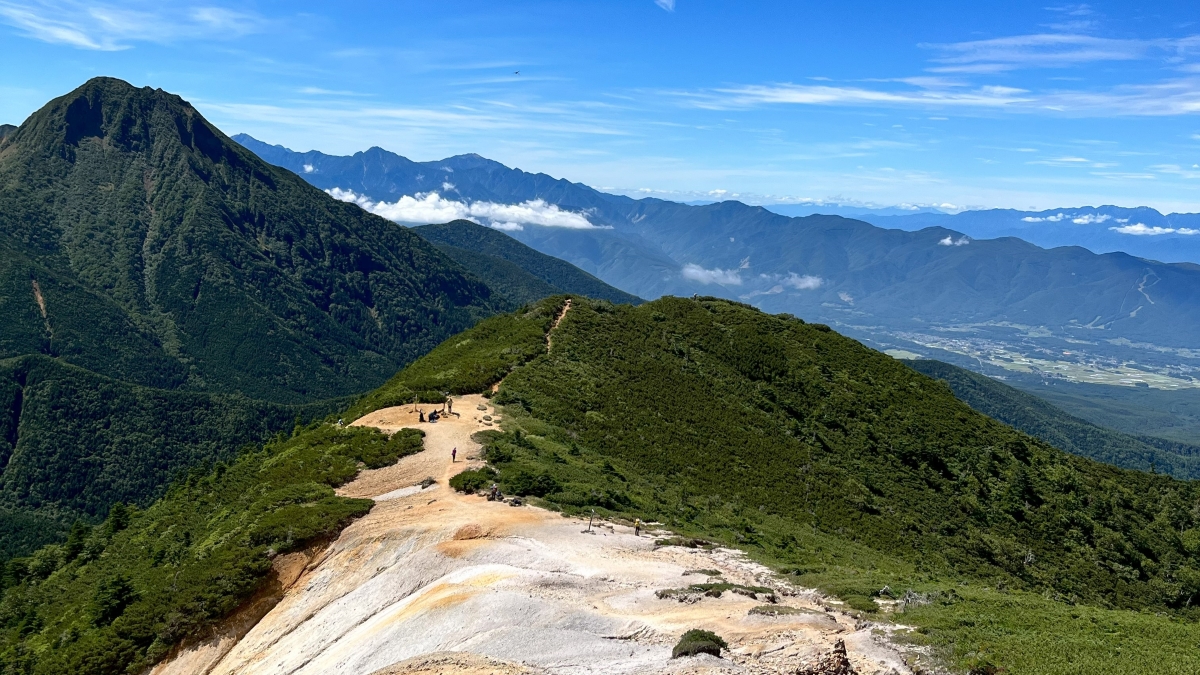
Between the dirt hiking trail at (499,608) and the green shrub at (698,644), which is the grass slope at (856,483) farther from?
the green shrub at (698,644)

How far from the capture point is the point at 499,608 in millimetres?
27500

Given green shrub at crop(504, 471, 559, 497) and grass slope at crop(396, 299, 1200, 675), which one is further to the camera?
green shrub at crop(504, 471, 559, 497)

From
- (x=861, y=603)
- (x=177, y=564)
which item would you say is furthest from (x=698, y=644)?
(x=177, y=564)

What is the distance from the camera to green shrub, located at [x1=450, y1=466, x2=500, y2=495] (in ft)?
137

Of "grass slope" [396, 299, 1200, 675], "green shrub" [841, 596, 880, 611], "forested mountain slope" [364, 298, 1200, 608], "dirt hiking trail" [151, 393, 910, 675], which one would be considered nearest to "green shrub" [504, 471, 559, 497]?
"grass slope" [396, 299, 1200, 675]

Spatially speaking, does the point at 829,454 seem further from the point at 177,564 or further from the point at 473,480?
the point at 177,564

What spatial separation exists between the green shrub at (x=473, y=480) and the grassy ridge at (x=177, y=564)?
502 centimetres

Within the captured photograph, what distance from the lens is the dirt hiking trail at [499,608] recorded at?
78.3 ft

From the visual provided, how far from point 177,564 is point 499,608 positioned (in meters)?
22.5

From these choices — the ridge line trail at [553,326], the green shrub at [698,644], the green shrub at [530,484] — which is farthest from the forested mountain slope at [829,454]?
the green shrub at [698,644]

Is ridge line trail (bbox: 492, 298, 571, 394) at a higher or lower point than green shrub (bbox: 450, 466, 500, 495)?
higher

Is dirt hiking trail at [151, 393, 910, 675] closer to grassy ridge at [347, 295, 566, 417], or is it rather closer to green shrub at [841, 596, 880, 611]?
green shrub at [841, 596, 880, 611]

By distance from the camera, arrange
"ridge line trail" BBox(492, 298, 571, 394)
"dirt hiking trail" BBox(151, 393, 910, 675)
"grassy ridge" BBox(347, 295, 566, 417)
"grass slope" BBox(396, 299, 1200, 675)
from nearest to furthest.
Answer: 1. "dirt hiking trail" BBox(151, 393, 910, 675)
2. "grass slope" BBox(396, 299, 1200, 675)
3. "grassy ridge" BBox(347, 295, 566, 417)
4. "ridge line trail" BBox(492, 298, 571, 394)

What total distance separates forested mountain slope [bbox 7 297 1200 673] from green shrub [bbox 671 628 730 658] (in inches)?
283
